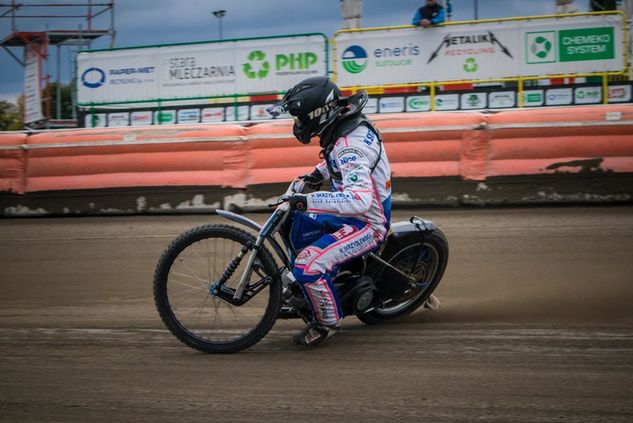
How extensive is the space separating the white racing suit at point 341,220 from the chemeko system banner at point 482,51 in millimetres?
12654

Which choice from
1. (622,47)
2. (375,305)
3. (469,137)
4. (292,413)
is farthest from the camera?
(622,47)

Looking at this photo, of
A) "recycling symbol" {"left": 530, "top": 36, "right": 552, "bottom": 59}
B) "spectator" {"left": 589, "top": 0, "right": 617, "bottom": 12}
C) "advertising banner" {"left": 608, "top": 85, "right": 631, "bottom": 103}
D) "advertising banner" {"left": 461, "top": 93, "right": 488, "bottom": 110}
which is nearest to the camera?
"advertising banner" {"left": 608, "top": 85, "right": 631, "bottom": 103}

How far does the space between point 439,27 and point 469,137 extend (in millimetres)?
7738

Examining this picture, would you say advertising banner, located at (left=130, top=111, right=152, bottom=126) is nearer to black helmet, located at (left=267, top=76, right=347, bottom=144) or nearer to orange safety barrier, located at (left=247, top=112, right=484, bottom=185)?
orange safety barrier, located at (left=247, top=112, right=484, bottom=185)

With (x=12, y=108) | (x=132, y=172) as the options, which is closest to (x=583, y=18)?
(x=132, y=172)

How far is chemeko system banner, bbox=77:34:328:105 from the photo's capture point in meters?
18.6

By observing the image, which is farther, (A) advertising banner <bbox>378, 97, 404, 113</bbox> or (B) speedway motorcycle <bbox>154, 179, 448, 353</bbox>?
(A) advertising banner <bbox>378, 97, 404, 113</bbox>

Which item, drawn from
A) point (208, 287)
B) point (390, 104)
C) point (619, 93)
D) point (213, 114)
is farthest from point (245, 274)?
point (213, 114)

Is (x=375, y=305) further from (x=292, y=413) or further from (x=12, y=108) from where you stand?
(x=12, y=108)

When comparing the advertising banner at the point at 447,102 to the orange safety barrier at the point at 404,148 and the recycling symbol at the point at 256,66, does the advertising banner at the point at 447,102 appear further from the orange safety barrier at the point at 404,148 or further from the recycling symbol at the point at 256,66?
the orange safety barrier at the point at 404,148

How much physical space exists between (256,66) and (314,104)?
45.9 feet

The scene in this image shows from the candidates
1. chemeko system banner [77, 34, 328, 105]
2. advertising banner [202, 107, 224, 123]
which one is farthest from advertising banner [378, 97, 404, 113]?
advertising banner [202, 107, 224, 123]

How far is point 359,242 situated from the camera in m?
5.43

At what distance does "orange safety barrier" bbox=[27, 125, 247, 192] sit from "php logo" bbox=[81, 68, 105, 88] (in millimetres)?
8906
